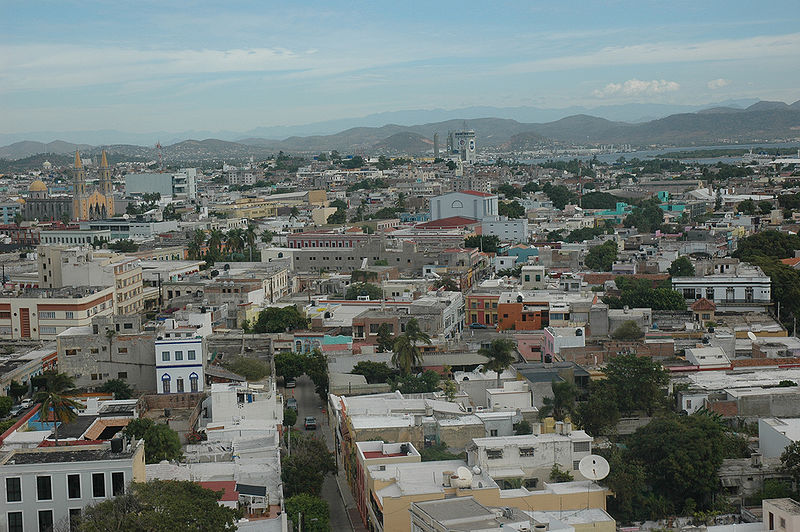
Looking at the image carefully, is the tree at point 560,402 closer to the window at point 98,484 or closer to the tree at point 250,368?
the tree at point 250,368

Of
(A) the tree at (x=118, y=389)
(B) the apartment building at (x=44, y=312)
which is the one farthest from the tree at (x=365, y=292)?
(A) the tree at (x=118, y=389)

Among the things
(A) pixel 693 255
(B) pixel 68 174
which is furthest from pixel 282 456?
(B) pixel 68 174

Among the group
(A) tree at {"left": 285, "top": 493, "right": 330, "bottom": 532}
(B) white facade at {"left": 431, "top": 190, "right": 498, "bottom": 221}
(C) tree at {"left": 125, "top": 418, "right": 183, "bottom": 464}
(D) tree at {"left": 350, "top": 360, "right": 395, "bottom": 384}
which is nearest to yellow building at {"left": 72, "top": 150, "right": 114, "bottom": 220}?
(B) white facade at {"left": 431, "top": 190, "right": 498, "bottom": 221}

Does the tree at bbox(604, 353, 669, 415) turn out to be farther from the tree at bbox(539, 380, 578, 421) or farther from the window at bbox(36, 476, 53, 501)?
the window at bbox(36, 476, 53, 501)

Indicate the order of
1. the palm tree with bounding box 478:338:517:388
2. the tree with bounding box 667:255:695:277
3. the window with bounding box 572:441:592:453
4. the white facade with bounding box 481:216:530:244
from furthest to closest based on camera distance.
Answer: the white facade with bounding box 481:216:530:244 → the tree with bounding box 667:255:695:277 → the palm tree with bounding box 478:338:517:388 → the window with bounding box 572:441:592:453

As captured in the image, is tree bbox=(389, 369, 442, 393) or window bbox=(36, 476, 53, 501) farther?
tree bbox=(389, 369, 442, 393)

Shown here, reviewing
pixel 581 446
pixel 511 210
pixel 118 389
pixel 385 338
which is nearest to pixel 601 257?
pixel 385 338
